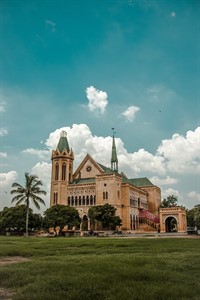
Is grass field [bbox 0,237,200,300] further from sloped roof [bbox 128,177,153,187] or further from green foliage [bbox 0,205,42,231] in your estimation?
sloped roof [bbox 128,177,153,187]

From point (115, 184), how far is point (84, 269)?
6757cm

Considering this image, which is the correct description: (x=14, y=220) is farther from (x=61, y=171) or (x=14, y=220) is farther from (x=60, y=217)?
(x=61, y=171)

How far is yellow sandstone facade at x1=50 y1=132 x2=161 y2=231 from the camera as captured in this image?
78.2 m

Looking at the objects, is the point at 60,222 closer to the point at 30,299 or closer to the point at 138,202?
the point at 138,202

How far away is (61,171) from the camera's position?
85.8 metres

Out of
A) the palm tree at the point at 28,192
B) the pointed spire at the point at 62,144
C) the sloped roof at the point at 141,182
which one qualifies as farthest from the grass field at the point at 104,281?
the sloped roof at the point at 141,182

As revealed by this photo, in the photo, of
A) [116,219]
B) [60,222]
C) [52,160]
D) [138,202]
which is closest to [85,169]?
[52,160]

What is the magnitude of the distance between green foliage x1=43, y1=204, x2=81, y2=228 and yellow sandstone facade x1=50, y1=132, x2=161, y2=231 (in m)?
17.3

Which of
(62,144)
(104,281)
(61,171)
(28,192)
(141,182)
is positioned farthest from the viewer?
(141,182)

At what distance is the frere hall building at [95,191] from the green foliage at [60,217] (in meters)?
17.1

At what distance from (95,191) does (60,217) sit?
22.1 metres

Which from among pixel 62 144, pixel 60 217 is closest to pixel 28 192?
pixel 60 217

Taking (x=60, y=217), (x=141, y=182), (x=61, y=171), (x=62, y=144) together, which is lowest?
(x=60, y=217)

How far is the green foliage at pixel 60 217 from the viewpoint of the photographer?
58906mm
